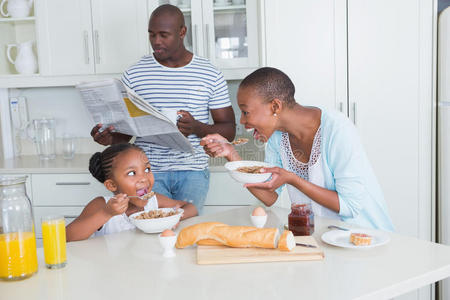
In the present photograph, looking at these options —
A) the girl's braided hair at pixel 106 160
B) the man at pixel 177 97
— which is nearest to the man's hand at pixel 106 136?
the man at pixel 177 97

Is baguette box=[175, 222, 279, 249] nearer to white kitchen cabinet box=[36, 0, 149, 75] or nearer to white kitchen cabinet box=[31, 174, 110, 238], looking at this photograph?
white kitchen cabinet box=[31, 174, 110, 238]

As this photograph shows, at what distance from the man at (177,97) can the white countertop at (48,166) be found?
0.31m

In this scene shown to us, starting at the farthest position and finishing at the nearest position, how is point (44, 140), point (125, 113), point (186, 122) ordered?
point (44, 140) → point (186, 122) → point (125, 113)

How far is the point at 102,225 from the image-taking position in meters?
1.70

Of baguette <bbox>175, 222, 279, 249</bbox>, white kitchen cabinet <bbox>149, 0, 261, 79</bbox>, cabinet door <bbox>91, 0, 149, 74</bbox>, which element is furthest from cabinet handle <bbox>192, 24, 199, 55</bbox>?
baguette <bbox>175, 222, 279, 249</bbox>

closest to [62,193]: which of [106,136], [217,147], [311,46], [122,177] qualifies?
[106,136]

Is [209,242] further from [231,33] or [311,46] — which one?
[231,33]

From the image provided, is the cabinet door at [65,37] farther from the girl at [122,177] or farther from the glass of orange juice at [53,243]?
the glass of orange juice at [53,243]

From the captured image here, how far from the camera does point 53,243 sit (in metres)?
1.27

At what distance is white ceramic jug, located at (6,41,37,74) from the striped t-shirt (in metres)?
0.88

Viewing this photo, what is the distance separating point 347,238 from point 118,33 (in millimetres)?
2168

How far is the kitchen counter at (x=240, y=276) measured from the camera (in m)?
1.07

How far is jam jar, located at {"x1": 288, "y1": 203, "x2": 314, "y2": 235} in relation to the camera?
4.69ft

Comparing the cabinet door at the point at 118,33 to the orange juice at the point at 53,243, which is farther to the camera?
the cabinet door at the point at 118,33
